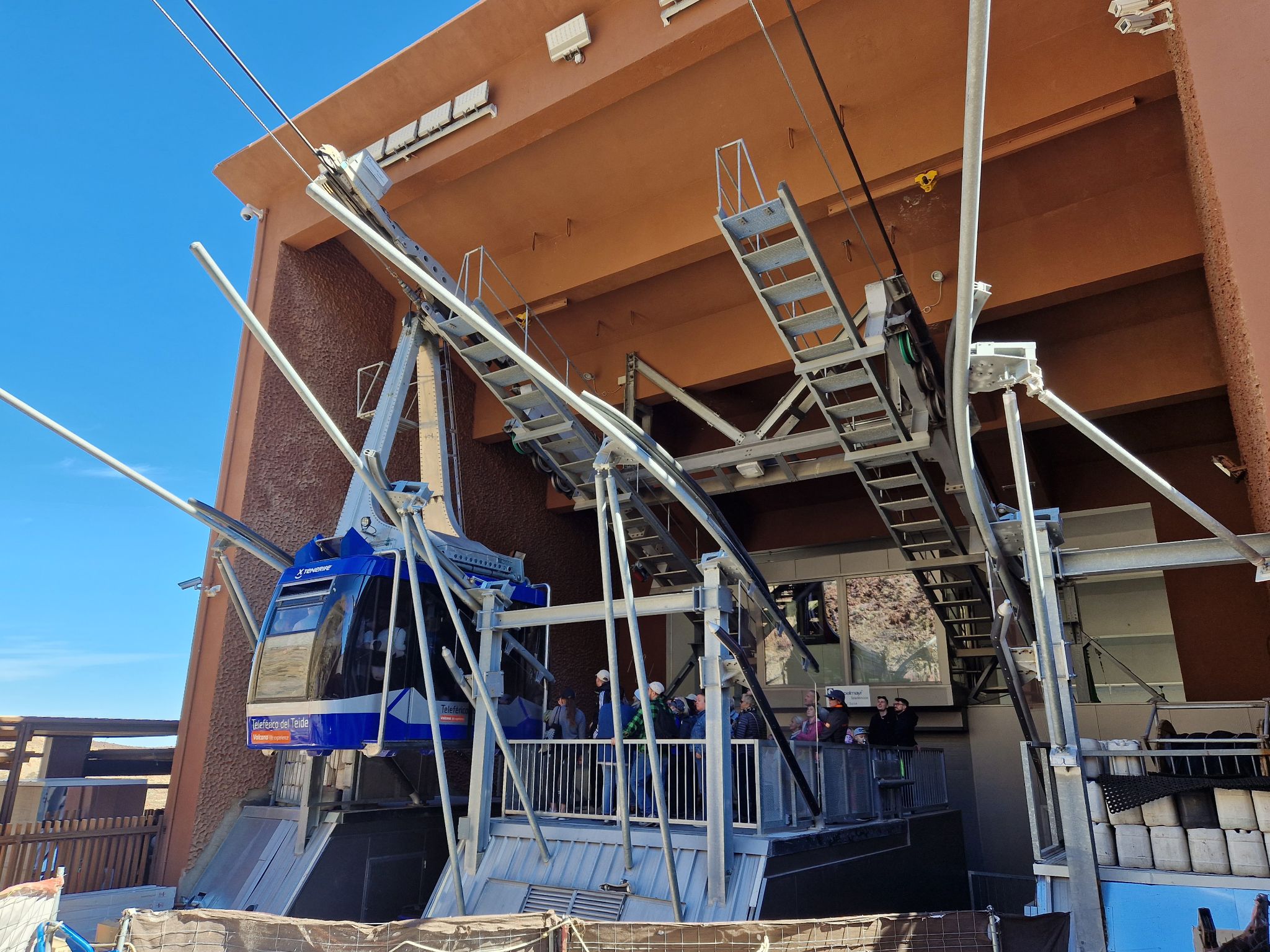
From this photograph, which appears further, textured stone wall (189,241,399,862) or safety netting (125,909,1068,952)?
textured stone wall (189,241,399,862)

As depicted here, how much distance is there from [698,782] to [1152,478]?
5.32 meters

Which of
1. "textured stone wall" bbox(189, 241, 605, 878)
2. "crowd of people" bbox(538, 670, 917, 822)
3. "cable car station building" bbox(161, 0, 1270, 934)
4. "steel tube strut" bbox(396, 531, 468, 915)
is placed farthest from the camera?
"textured stone wall" bbox(189, 241, 605, 878)

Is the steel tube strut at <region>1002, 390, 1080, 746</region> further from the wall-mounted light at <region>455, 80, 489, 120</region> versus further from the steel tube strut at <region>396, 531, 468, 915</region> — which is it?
the wall-mounted light at <region>455, 80, 489, 120</region>

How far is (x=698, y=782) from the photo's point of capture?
29.6 feet

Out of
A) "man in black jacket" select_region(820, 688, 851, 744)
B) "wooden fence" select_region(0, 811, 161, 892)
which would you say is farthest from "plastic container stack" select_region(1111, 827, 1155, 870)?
"wooden fence" select_region(0, 811, 161, 892)

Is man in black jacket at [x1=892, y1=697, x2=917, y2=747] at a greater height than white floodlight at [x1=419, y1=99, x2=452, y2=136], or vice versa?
white floodlight at [x1=419, y1=99, x2=452, y2=136]

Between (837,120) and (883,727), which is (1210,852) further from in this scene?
(883,727)

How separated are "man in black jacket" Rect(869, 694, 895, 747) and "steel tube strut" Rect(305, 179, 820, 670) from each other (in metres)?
1.88

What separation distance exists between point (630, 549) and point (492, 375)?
381cm

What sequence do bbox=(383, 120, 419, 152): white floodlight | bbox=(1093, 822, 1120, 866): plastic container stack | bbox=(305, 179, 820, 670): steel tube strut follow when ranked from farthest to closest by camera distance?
bbox=(383, 120, 419, 152): white floodlight
bbox=(1093, 822, 1120, 866): plastic container stack
bbox=(305, 179, 820, 670): steel tube strut

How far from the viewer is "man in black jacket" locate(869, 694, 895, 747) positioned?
11734mm

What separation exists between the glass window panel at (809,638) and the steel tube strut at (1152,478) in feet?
32.1

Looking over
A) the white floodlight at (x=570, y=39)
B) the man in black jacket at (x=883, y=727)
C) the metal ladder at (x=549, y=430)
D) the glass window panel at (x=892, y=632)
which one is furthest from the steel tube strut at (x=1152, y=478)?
the glass window panel at (x=892, y=632)

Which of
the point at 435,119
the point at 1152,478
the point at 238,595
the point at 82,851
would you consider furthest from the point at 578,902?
the point at 435,119
